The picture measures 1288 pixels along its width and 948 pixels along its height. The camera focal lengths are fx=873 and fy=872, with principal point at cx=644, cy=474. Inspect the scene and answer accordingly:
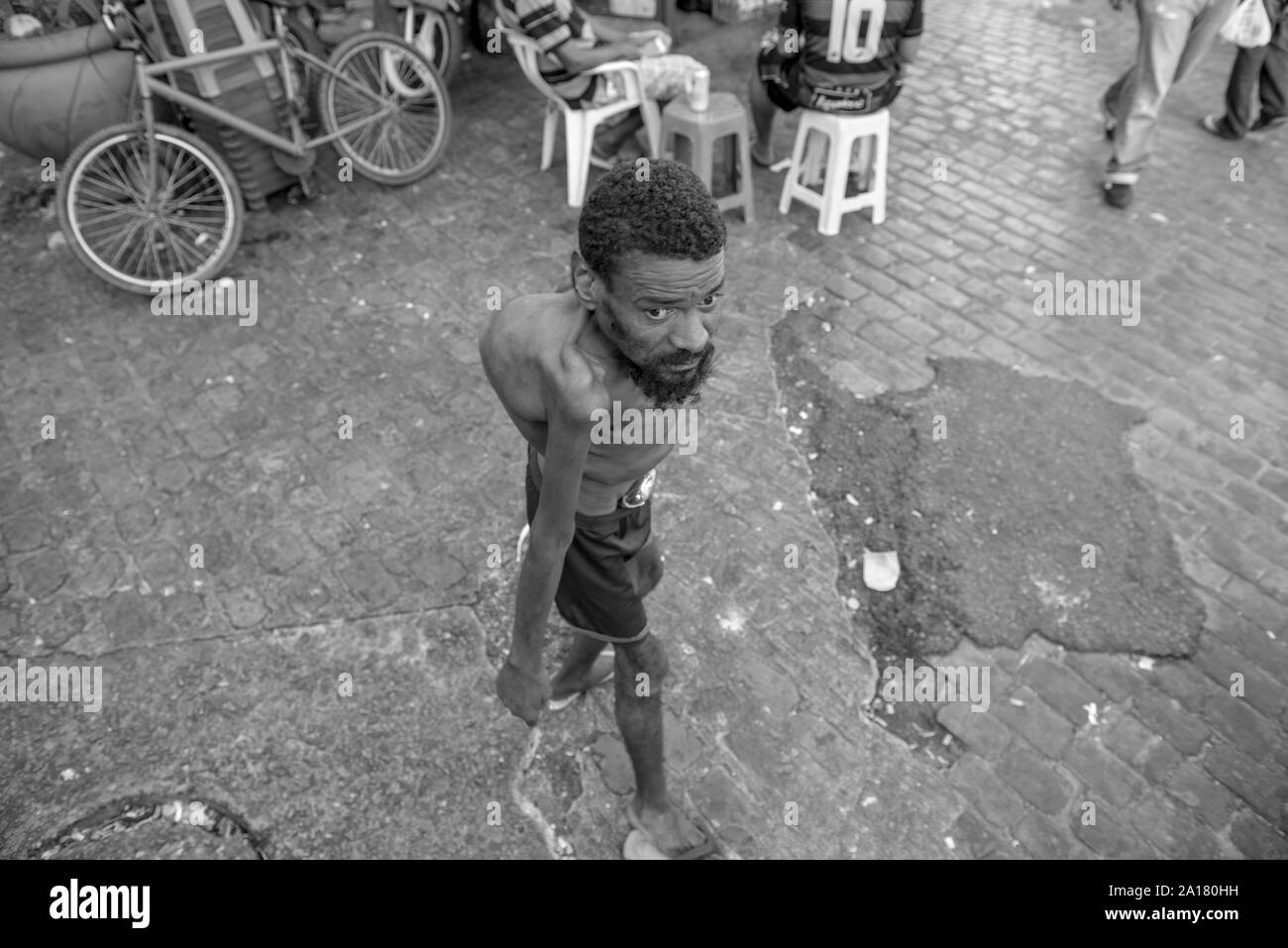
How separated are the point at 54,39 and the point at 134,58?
518 mm

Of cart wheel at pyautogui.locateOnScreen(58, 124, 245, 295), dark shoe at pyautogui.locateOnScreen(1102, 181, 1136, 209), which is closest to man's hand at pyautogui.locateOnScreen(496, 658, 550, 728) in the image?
cart wheel at pyautogui.locateOnScreen(58, 124, 245, 295)

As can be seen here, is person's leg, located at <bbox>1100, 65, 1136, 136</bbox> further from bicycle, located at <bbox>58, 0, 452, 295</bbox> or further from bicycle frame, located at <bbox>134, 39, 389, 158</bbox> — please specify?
bicycle frame, located at <bbox>134, 39, 389, 158</bbox>

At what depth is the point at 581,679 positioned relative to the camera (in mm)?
3443

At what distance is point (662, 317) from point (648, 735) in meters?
1.53

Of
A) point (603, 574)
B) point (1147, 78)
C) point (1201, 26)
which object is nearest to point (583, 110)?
point (1147, 78)

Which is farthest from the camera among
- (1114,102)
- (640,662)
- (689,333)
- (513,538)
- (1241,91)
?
(1241,91)

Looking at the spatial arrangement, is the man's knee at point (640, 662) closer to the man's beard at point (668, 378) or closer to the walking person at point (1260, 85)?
the man's beard at point (668, 378)

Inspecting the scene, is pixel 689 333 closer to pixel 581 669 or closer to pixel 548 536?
pixel 548 536

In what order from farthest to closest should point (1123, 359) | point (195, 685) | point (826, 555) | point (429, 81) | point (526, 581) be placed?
point (429, 81)
point (1123, 359)
point (826, 555)
point (195, 685)
point (526, 581)

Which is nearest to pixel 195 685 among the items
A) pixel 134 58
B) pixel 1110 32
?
pixel 134 58

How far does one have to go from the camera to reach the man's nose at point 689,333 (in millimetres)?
1944
